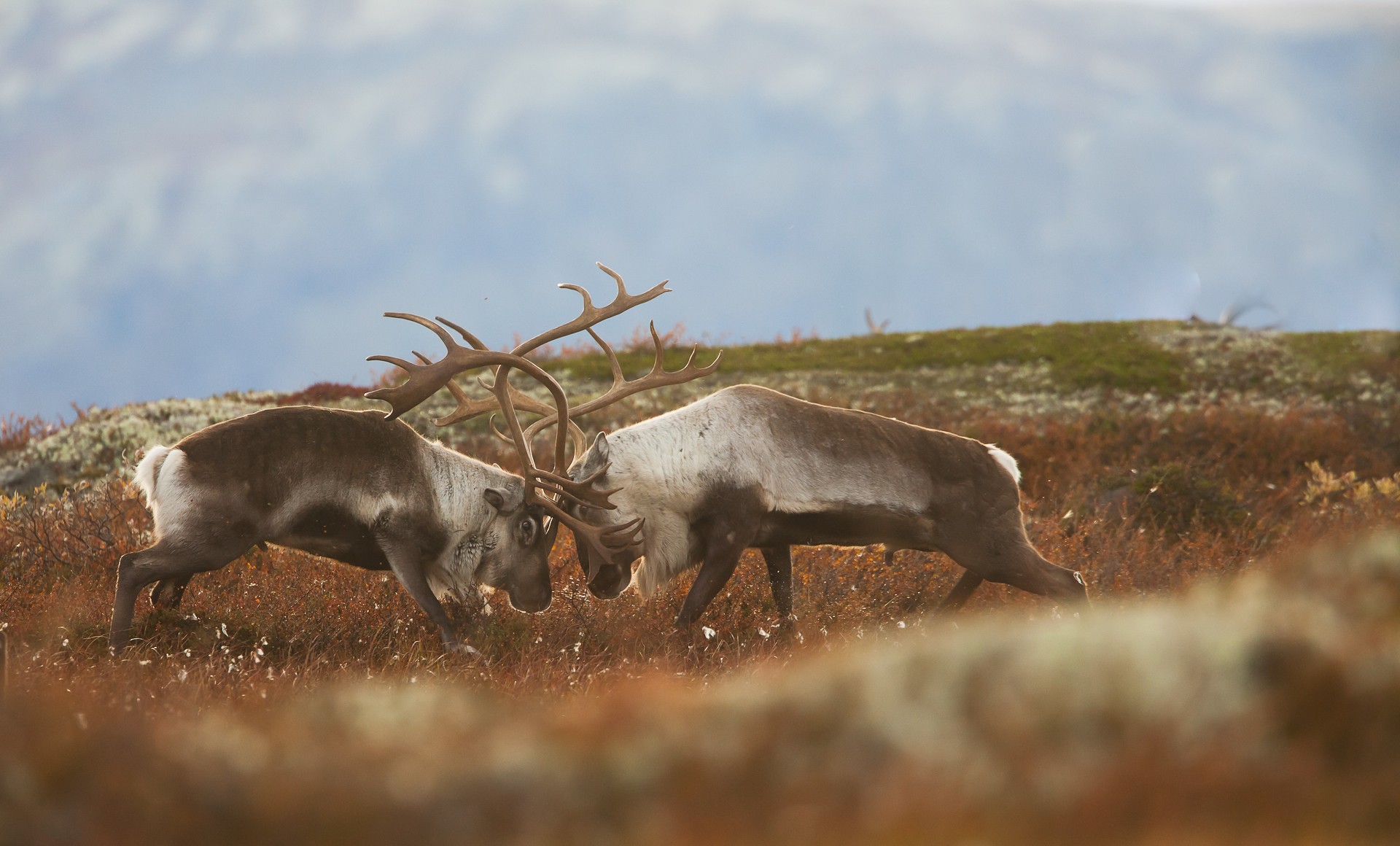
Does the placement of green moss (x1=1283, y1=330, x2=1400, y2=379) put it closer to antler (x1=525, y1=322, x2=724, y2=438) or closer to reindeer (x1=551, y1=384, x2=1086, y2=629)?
reindeer (x1=551, y1=384, x2=1086, y2=629)

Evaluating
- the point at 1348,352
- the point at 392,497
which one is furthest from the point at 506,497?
the point at 1348,352

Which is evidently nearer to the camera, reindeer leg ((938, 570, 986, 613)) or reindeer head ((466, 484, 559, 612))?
reindeer leg ((938, 570, 986, 613))

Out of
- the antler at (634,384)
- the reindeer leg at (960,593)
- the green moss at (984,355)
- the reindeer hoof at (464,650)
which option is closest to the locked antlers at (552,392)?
the antler at (634,384)

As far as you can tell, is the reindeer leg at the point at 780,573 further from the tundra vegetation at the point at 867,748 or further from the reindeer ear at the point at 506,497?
the tundra vegetation at the point at 867,748

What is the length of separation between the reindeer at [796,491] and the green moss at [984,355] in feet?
47.2

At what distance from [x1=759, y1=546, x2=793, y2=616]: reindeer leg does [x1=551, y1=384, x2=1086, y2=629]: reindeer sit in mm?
478

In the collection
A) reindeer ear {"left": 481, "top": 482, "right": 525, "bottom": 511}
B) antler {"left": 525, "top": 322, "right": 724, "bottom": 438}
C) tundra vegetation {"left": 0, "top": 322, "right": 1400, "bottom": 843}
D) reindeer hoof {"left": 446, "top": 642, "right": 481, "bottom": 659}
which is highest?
antler {"left": 525, "top": 322, "right": 724, "bottom": 438}

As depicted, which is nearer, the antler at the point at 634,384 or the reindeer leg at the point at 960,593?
the reindeer leg at the point at 960,593

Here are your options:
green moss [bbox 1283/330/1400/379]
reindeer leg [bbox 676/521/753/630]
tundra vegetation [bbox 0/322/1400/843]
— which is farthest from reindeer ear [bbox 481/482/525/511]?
green moss [bbox 1283/330/1400/379]

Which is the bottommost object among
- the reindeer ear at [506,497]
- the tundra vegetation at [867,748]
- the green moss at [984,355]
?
the reindeer ear at [506,497]

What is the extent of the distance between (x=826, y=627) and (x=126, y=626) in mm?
4084

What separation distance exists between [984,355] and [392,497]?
18479mm

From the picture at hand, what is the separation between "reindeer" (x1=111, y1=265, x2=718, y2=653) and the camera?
241 inches

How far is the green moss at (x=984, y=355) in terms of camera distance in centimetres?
2103
